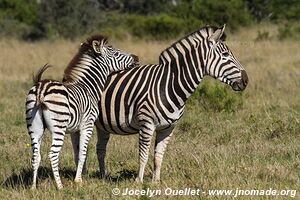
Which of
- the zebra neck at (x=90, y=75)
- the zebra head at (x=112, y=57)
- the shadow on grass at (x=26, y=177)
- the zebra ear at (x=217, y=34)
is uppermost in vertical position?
the zebra ear at (x=217, y=34)

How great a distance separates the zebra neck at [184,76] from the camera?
6.62 meters

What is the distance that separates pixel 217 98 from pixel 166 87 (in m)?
4.98

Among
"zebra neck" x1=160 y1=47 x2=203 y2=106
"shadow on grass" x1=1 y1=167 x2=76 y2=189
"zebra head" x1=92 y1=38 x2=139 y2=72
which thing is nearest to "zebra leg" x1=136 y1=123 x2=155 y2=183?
"zebra neck" x1=160 y1=47 x2=203 y2=106

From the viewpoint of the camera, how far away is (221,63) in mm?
6633

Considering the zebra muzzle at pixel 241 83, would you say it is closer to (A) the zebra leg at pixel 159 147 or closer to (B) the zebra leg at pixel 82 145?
(A) the zebra leg at pixel 159 147

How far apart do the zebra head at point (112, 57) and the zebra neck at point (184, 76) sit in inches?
29.4

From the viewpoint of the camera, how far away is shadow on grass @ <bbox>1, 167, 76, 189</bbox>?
6.60 meters

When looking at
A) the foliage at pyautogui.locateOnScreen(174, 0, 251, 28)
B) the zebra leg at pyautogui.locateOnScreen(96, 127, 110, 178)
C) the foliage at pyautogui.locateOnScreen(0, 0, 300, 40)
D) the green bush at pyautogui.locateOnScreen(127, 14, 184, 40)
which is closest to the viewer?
the zebra leg at pyautogui.locateOnScreen(96, 127, 110, 178)

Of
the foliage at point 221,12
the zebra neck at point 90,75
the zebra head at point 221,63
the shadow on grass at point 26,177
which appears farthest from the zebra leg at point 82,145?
the foliage at point 221,12

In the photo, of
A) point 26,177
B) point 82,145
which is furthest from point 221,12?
point 82,145

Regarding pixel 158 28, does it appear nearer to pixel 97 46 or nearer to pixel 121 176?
pixel 97 46

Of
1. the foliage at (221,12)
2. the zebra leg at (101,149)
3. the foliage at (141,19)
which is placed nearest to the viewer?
the zebra leg at (101,149)

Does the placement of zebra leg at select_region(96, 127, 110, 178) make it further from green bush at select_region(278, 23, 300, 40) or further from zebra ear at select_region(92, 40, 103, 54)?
green bush at select_region(278, 23, 300, 40)

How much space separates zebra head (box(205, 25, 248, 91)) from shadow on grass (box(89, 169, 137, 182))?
1537 mm
